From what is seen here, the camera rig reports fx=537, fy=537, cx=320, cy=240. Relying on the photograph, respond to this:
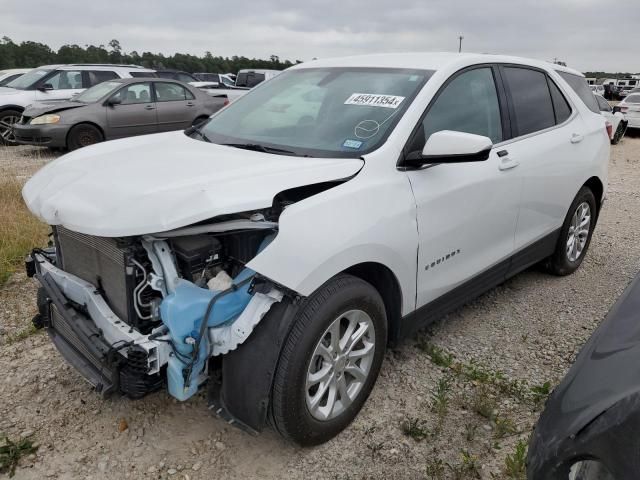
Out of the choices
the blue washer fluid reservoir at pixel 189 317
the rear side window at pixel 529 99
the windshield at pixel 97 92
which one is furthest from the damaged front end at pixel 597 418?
the windshield at pixel 97 92

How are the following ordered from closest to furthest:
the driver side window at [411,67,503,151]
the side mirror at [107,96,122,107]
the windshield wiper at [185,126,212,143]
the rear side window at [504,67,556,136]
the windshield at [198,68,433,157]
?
the windshield at [198,68,433,157]
the driver side window at [411,67,503,151]
the windshield wiper at [185,126,212,143]
the rear side window at [504,67,556,136]
the side mirror at [107,96,122,107]

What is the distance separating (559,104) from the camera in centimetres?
416

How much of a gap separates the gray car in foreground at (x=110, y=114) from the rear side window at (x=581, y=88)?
6135mm

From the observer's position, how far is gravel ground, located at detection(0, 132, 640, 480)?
97.1 inches

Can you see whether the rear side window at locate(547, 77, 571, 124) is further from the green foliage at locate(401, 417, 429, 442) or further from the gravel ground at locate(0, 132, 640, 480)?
the green foliage at locate(401, 417, 429, 442)

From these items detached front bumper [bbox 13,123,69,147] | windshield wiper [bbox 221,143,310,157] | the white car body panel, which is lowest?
detached front bumper [bbox 13,123,69,147]

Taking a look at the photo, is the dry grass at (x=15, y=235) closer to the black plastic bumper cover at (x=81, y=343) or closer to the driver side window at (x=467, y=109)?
the black plastic bumper cover at (x=81, y=343)

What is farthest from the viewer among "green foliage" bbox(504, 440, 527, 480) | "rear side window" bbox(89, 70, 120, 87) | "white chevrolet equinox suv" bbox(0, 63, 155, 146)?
"rear side window" bbox(89, 70, 120, 87)

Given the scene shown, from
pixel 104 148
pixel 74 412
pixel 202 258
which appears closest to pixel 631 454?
pixel 202 258

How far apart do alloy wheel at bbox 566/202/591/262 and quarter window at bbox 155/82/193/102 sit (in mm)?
8600

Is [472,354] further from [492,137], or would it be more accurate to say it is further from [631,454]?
[631,454]

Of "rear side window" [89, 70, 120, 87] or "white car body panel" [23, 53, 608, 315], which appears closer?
"white car body panel" [23, 53, 608, 315]

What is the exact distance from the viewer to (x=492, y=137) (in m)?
3.38

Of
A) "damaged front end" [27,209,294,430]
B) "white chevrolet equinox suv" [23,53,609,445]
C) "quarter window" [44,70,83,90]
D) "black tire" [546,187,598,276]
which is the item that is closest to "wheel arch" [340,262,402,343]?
"white chevrolet equinox suv" [23,53,609,445]
